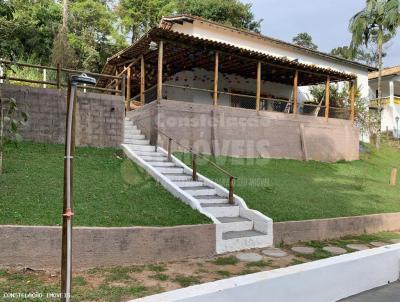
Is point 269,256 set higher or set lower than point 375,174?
lower

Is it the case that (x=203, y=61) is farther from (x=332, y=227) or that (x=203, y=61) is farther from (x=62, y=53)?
(x=62, y=53)

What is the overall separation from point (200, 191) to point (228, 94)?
22.8ft

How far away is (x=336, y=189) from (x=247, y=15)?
2196 centimetres

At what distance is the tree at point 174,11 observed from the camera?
28.4m

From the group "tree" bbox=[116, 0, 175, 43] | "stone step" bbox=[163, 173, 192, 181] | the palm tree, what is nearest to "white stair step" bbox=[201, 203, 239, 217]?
"stone step" bbox=[163, 173, 192, 181]

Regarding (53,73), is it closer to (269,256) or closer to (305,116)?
(305,116)

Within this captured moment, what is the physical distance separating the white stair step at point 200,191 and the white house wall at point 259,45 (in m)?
9.84

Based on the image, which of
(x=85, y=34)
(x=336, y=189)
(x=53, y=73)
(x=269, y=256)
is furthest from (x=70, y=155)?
(x=85, y=34)

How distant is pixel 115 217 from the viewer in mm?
6844

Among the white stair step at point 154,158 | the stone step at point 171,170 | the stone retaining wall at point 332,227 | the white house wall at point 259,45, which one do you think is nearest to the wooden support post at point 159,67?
the white stair step at point 154,158

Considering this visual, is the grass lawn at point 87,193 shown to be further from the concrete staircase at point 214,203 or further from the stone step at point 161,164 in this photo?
the stone step at point 161,164

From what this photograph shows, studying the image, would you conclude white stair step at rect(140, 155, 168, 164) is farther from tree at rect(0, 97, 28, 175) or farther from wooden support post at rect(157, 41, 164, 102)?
tree at rect(0, 97, 28, 175)

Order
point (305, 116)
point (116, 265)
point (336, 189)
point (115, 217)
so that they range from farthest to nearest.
Answer: point (305, 116) → point (336, 189) → point (115, 217) → point (116, 265)

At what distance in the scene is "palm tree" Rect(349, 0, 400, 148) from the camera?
20000mm
